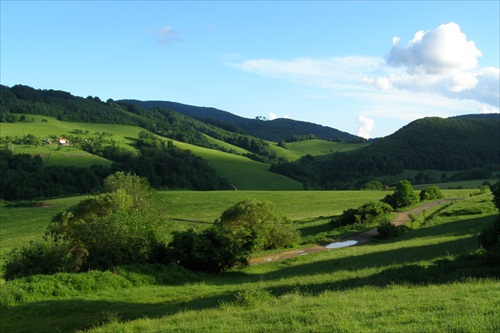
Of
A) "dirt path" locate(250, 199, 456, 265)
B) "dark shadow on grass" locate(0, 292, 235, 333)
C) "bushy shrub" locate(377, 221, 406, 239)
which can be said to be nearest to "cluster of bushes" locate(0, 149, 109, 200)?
"dirt path" locate(250, 199, 456, 265)

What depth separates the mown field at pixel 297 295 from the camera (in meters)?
10.6

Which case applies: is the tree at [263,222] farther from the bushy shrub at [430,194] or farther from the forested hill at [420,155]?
the forested hill at [420,155]

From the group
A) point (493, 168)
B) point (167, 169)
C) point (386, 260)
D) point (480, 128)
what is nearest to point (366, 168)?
point (493, 168)

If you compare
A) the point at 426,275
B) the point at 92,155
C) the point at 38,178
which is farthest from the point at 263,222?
the point at 92,155

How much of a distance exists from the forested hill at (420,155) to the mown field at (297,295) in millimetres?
119560

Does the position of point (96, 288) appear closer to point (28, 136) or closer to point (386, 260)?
point (386, 260)

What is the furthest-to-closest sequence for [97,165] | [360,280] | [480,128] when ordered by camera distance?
[480,128]
[97,165]
[360,280]

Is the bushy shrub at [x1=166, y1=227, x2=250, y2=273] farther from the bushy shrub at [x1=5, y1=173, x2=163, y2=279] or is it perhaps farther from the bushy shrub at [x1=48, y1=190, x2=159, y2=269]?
the bushy shrub at [x1=48, y1=190, x2=159, y2=269]

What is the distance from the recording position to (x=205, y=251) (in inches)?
1267

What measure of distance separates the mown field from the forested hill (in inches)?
4707

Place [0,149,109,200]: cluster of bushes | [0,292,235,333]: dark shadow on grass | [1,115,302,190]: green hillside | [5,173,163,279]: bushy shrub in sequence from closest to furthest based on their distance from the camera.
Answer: [0,292,235,333]: dark shadow on grass, [5,173,163,279]: bushy shrub, [0,149,109,200]: cluster of bushes, [1,115,302,190]: green hillside

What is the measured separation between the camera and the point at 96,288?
23906mm

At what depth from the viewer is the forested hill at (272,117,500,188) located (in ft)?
527

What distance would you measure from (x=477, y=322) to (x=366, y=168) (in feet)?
548
